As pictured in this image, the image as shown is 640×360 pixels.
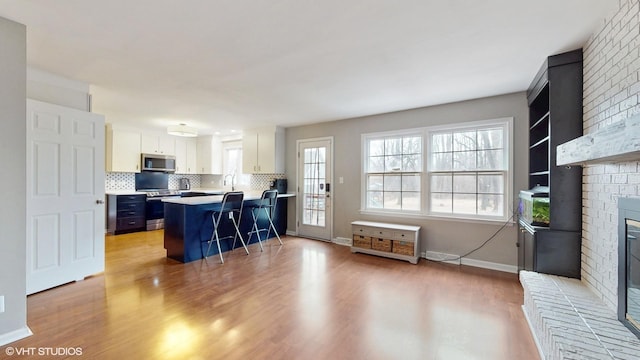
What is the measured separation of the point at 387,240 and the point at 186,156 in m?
5.73

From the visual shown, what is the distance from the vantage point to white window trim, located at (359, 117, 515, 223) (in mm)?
3586

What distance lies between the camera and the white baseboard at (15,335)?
77.5 inches

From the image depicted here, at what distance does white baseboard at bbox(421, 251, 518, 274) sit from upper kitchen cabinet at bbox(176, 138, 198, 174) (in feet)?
20.2

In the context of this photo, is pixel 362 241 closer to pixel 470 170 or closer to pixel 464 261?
pixel 464 261

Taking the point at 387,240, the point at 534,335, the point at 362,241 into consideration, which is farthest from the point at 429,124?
the point at 534,335

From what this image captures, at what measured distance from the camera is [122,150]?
19.3ft

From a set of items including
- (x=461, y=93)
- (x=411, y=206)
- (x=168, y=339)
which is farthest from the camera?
(x=411, y=206)

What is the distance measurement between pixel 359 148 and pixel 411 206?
136 centimetres

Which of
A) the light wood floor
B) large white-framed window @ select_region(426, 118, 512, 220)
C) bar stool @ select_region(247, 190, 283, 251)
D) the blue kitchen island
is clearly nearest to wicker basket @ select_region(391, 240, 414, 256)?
the light wood floor

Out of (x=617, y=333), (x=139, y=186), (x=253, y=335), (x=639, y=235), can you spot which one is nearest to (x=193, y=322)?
(x=253, y=335)

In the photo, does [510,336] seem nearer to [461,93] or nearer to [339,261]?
[339,261]

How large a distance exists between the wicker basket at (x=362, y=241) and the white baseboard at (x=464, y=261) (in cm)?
84

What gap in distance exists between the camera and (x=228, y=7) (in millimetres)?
1812


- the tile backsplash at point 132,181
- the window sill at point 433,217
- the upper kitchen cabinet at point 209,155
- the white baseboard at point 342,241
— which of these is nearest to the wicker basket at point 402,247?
the window sill at point 433,217
